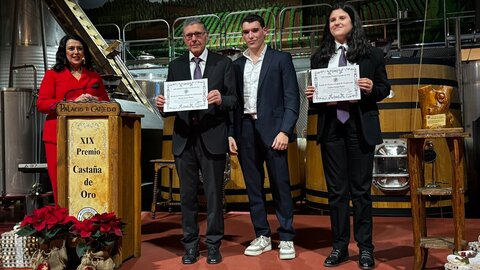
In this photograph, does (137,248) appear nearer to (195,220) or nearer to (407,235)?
(195,220)

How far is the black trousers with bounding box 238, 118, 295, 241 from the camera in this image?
10.2 feet

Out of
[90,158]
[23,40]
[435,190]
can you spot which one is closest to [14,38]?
[23,40]

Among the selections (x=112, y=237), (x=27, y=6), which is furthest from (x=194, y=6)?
(x=112, y=237)

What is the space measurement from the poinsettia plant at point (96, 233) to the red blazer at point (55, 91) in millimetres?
739

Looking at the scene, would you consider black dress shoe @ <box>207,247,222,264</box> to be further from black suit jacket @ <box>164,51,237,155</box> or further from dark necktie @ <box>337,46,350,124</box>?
dark necktie @ <box>337,46,350,124</box>

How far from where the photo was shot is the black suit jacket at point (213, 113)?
2.98 meters

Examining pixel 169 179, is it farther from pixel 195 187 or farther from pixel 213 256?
pixel 213 256

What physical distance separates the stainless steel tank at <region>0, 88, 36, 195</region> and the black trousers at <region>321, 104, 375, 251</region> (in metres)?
3.93

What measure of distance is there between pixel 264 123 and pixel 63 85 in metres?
1.28

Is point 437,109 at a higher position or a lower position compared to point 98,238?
higher

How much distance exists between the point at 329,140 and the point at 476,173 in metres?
3.12

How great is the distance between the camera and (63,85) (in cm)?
320

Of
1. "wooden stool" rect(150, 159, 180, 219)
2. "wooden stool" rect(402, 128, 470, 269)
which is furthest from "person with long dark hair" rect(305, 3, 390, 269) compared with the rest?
"wooden stool" rect(150, 159, 180, 219)

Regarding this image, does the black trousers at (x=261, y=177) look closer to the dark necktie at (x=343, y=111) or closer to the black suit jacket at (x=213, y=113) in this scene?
the black suit jacket at (x=213, y=113)
